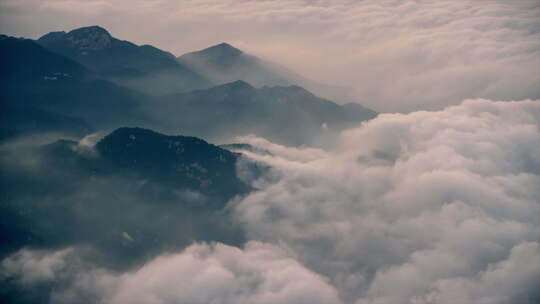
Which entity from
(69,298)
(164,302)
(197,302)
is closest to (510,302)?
(197,302)

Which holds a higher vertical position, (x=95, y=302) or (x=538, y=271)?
(x=538, y=271)

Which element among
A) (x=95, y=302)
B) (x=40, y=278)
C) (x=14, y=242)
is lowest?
(x=95, y=302)

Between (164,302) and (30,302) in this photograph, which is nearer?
(30,302)

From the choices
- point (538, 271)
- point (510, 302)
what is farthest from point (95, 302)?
point (538, 271)

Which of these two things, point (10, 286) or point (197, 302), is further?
point (197, 302)

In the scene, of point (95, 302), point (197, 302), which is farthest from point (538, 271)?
point (95, 302)

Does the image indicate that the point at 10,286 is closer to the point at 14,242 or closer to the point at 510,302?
the point at 14,242

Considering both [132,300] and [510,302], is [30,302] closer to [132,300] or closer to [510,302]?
[132,300]

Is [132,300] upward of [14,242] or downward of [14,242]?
downward
